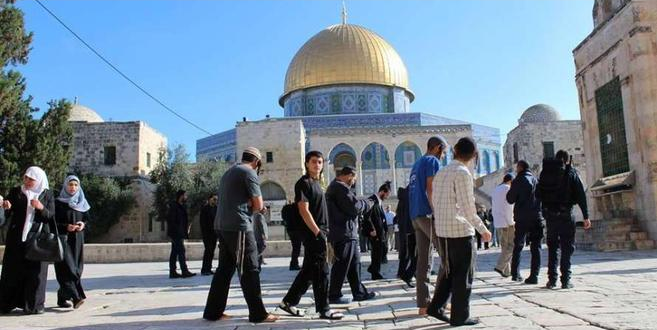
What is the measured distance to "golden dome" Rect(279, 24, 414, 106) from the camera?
38.9 metres

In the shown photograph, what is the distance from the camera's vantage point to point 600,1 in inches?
505

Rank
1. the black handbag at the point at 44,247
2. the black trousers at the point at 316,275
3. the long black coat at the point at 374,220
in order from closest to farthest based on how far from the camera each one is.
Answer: the black trousers at the point at 316,275, the black handbag at the point at 44,247, the long black coat at the point at 374,220

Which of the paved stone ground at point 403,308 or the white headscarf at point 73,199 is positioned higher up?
the white headscarf at point 73,199

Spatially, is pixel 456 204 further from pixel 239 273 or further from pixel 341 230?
pixel 239 273

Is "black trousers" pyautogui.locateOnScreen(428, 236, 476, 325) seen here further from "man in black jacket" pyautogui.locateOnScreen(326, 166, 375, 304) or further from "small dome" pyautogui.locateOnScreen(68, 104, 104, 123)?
"small dome" pyautogui.locateOnScreen(68, 104, 104, 123)

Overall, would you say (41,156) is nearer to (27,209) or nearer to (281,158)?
(281,158)

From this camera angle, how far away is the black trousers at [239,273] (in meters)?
4.04

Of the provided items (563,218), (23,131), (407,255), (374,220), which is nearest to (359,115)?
(23,131)

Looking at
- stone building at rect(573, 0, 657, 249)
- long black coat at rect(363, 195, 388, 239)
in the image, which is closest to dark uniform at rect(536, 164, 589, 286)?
long black coat at rect(363, 195, 388, 239)

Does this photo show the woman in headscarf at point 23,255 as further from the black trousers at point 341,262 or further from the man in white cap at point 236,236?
the black trousers at point 341,262

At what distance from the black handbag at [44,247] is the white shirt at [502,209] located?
15.3ft

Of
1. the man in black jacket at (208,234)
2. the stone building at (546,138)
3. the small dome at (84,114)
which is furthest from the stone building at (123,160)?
the man in black jacket at (208,234)

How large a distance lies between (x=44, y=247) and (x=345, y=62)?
35.2 m

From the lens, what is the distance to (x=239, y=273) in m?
4.06
